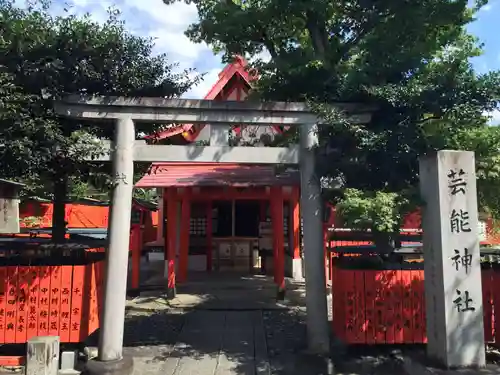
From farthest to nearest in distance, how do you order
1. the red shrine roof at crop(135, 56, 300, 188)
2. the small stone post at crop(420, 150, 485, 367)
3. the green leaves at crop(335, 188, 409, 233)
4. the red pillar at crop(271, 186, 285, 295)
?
the red pillar at crop(271, 186, 285, 295) → the red shrine roof at crop(135, 56, 300, 188) → the green leaves at crop(335, 188, 409, 233) → the small stone post at crop(420, 150, 485, 367)

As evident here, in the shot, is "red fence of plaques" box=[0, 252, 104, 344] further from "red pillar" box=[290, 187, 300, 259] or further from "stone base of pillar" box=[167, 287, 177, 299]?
"red pillar" box=[290, 187, 300, 259]

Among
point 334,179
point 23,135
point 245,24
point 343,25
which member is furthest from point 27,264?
point 343,25

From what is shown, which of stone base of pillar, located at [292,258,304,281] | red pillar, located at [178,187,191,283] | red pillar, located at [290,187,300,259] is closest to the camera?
red pillar, located at [178,187,191,283]

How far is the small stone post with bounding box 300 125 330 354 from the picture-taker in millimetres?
6383

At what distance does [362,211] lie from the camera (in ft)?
18.4

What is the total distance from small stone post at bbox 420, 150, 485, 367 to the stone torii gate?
152 cm

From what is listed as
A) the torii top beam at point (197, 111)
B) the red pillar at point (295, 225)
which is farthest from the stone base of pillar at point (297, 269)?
the torii top beam at point (197, 111)

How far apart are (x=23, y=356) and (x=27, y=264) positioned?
4.22 ft

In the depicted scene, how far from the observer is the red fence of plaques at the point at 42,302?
6184mm

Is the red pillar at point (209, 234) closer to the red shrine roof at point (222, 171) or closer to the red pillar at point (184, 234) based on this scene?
the red shrine roof at point (222, 171)

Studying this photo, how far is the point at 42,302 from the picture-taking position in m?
6.23

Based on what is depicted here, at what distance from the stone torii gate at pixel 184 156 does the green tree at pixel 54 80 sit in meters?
0.36

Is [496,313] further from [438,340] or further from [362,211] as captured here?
[362,211]

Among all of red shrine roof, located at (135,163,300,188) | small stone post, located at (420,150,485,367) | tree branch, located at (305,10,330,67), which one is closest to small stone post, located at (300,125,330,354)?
small stone post, located at (420,150,485,367)
